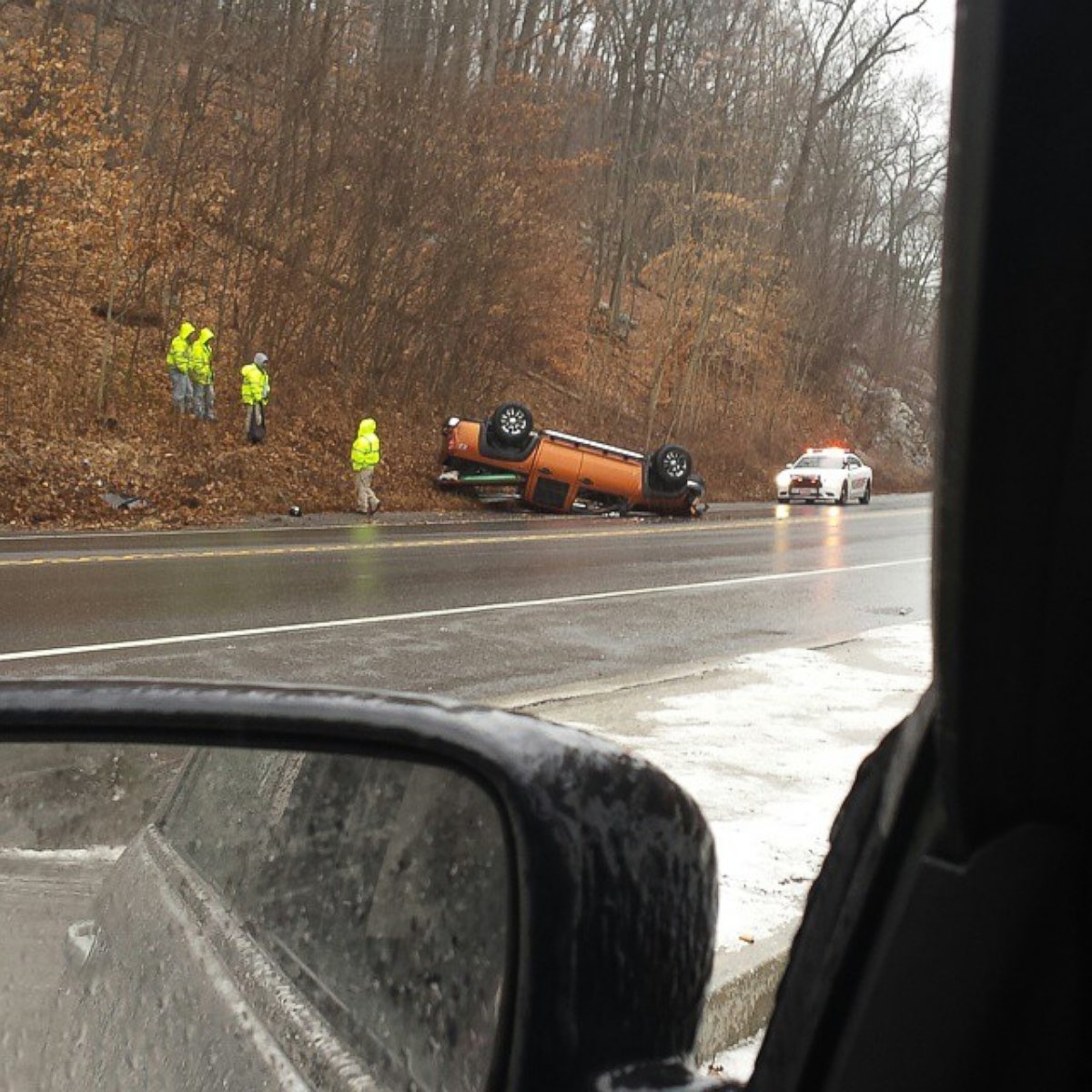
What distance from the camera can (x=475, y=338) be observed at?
2964 cm

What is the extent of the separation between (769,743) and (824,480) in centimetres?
3029

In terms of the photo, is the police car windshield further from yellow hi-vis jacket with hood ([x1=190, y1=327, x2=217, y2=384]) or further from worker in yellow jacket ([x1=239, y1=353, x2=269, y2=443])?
yellow hi-vis jacket with hood ([x1=190, y1=327, x2=217, y2=384])

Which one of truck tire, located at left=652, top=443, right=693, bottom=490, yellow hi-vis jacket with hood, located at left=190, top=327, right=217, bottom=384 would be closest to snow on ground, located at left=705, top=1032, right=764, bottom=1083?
yellow hi-vis jacket with hood, located at left=190, top=327, right=217, bottom=384

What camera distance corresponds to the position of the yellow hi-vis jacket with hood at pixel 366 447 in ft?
74.7

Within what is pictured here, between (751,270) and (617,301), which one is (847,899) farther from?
(617,301)

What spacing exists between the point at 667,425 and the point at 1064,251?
36.2 metres

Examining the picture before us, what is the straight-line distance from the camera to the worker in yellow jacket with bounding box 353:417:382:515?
22.8 meters

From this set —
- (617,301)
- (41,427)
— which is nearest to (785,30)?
(617,301)

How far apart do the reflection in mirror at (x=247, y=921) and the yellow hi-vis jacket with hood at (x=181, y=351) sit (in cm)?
2218

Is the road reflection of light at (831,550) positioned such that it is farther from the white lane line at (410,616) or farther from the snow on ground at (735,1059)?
the snow on ground at (735,1059)

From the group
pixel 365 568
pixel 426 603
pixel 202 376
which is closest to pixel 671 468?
pixel 202 376

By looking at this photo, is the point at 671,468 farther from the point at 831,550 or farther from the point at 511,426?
the point at 831,550

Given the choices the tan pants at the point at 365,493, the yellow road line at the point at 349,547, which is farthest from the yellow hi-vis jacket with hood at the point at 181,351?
the yellow road line at the point at 349,547

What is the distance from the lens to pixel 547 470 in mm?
24984
